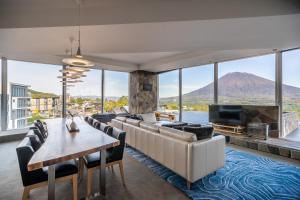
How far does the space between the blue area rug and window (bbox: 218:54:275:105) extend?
2251mm

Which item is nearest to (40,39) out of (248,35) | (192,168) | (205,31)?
(205,31)

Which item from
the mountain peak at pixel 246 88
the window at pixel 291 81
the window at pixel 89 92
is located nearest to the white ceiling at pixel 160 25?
the window at pixel 291 81

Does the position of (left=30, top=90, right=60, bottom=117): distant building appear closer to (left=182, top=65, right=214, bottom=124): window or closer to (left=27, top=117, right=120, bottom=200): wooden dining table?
(left=27, top=117, right=120, bottom=200): wooden dining table

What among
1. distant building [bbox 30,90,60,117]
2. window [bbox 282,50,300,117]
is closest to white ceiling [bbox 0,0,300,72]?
window [bbox 282,50,300,117]

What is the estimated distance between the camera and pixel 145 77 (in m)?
7.88

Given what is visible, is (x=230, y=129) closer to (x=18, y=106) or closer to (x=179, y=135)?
(x=179, y=135)

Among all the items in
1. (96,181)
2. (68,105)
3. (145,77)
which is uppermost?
(145,77)

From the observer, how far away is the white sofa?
7.67 feet

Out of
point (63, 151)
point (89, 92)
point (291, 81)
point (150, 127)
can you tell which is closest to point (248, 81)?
point (291, 81)

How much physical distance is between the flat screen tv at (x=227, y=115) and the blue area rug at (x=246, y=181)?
1.68 meters

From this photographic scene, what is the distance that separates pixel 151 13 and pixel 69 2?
1362mm

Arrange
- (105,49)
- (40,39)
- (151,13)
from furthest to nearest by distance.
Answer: (105,49) → (40,39) → (151,13)

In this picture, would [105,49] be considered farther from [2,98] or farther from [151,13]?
[2,98]

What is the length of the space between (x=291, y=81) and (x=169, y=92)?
4714 millimetres
